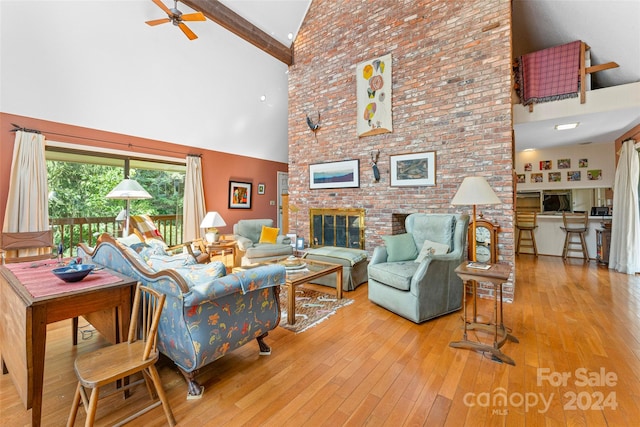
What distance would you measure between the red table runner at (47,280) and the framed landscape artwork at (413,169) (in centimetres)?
370

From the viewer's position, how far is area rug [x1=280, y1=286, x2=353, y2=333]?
109 inches

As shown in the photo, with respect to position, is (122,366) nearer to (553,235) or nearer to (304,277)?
(304,277)

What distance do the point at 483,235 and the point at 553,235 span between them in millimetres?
3583

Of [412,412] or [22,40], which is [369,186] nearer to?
[412,412]

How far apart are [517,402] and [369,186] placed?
3431mm

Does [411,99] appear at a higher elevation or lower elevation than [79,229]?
higher

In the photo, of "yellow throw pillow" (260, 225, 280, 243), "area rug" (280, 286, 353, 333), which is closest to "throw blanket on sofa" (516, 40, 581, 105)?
"area rug" (280, 286, 353, 333)

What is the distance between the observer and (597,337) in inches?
95.6

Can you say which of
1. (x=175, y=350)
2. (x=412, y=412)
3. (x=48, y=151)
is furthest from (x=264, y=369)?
(x=48, y=151)

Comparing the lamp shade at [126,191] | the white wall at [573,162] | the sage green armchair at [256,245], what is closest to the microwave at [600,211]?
the white wall at [573,162]

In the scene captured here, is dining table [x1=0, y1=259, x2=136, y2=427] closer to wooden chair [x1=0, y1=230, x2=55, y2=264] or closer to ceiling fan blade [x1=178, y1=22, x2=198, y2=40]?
wooden chair [x1=0, y1=230, x2=55, y2=264]

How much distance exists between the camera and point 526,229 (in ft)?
20.1

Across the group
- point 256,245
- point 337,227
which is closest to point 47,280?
point 256,245

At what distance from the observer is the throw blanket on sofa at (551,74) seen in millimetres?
3916
